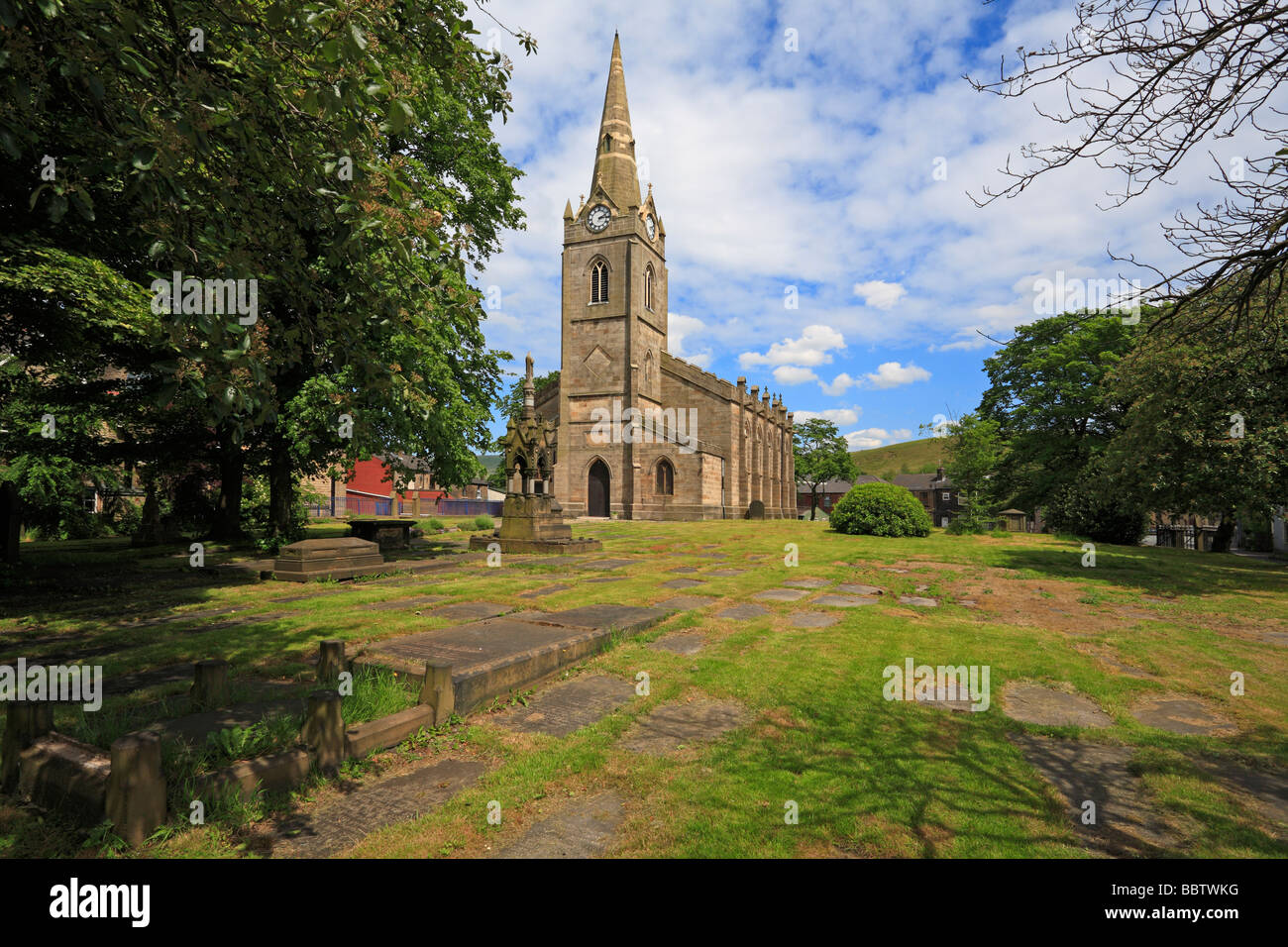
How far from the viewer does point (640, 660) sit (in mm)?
5824

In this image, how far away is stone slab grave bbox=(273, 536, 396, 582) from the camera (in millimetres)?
11078

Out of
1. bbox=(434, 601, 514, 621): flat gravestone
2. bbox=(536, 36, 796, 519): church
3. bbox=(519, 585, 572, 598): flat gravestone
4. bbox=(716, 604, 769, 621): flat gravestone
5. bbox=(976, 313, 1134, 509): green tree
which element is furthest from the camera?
bbox=(536, 36, 796, 519): church

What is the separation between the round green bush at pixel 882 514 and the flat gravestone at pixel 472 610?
1868 cm

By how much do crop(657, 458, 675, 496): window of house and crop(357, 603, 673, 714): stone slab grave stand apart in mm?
31850

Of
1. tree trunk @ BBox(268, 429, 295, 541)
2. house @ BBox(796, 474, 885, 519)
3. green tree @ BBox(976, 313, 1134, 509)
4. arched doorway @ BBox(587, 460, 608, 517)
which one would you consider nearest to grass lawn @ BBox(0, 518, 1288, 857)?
tree trunk @ BBox(268, 429, 295, 541)

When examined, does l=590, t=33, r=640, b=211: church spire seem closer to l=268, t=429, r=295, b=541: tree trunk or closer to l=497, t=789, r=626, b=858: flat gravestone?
l=268, t=429, r=295, b=541: tree trunk

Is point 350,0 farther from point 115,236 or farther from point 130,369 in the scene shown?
point 130,369

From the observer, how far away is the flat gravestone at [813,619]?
24.9ft

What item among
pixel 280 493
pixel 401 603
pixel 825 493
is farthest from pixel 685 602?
pixel 825 493

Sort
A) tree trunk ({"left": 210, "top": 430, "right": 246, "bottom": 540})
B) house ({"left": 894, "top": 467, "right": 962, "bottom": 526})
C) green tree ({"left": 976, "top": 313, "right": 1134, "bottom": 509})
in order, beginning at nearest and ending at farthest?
tree trunk ({"left": 210, "top": 430, "right": 246, "bottom": 540}), green tree ({"left": 976, "top": 313, "right": 1134, "bottom": 509}), house ({"left": 894, "top": 467, "right": 962, "bottom": 526})

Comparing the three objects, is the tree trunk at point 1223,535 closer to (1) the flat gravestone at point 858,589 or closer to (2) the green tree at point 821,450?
(1) the flat gravestone at point 858,589

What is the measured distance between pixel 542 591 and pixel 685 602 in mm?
2476

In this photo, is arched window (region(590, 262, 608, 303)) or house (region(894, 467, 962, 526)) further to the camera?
house (region(894, 467, 962, 526))
